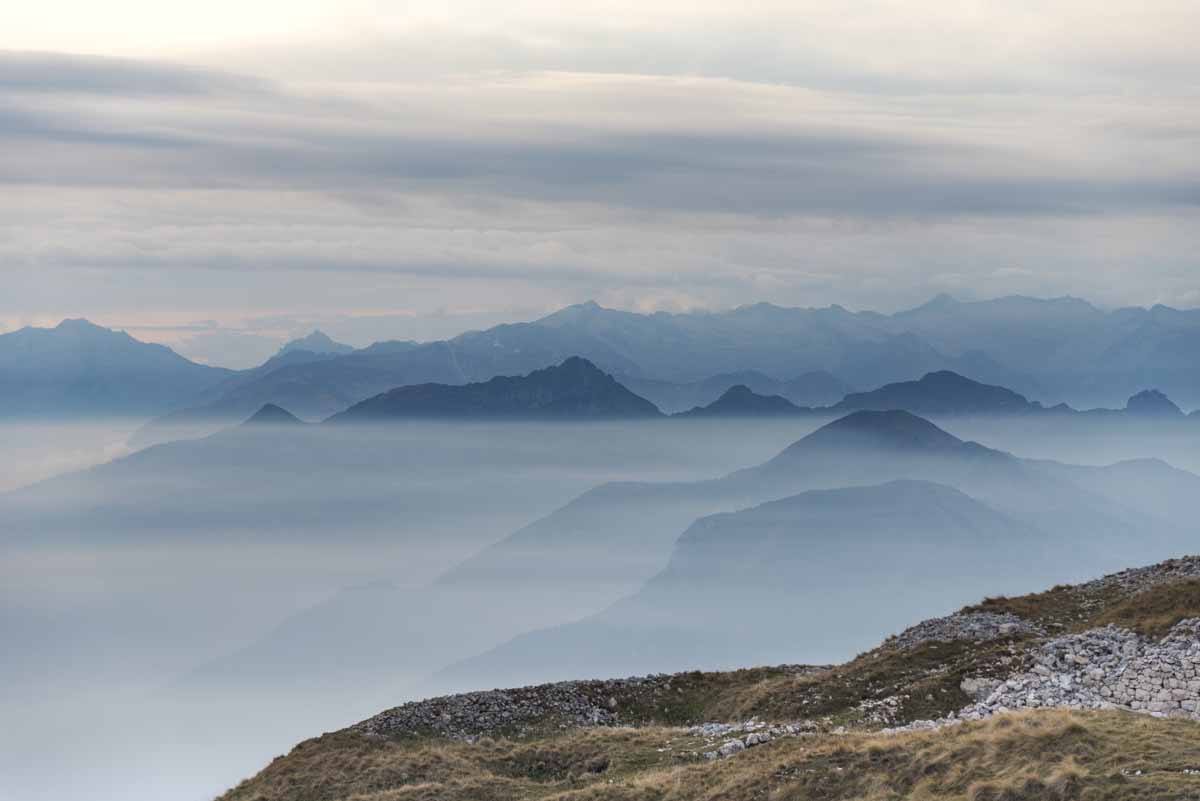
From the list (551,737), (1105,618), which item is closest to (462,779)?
(551,737)

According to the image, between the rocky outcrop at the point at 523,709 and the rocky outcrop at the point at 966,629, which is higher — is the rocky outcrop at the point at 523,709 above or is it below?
below

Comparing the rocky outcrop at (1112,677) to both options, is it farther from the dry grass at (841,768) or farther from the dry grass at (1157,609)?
the dry grass at (841,768)

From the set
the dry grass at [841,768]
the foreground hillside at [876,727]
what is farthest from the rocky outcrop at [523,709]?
the dry grass at [841,768]

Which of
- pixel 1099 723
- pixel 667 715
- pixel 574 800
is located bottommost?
pixel 667 715

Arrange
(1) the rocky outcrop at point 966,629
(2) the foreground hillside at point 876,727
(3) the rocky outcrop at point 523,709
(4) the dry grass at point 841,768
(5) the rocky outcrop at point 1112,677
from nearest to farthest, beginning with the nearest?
(4) the dry grass at point 841,768, (2) the foreground hillside at point 876,727, (5) the rocky outcrop at point 1112,677, (1) the rocky outcrop at point 966,629, (3) the rocky outcrop at point 523,709

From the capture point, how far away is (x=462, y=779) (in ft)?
161

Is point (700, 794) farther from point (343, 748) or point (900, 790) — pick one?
point (343, 748)

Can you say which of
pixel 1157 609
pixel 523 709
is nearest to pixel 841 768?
pixel 1157 609

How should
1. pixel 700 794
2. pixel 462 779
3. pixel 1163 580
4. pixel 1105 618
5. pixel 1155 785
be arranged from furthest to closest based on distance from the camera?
pixel 1163 580 < pixel 1105 618 < pixel 462 779 < pixel 700 794 < pixel 1155 785

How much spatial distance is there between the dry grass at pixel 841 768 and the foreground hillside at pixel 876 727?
0.26ft

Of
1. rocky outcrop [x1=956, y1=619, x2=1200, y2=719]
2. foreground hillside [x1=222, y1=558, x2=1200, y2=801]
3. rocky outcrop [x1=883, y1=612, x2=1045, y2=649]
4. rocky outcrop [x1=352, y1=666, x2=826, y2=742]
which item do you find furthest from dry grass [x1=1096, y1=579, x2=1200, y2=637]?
rocky outcrop [x1=352, y1=666, x2=826, y2=742]

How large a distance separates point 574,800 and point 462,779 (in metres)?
8.92

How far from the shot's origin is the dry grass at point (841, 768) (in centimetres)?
3253

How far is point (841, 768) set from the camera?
122 feet
